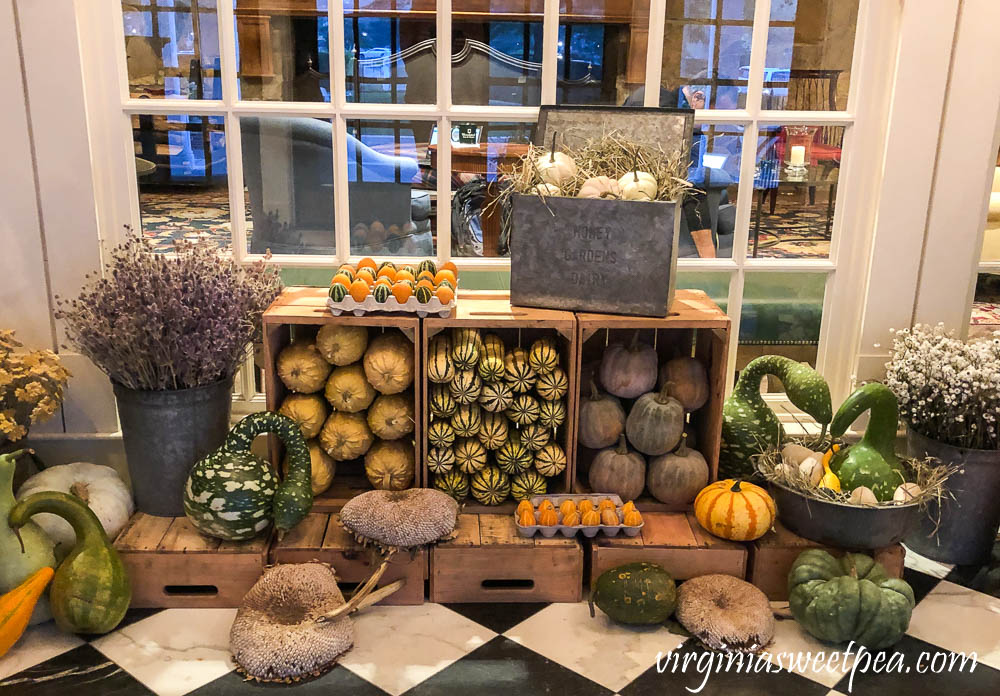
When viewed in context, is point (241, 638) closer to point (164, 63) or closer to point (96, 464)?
point (96, 464)

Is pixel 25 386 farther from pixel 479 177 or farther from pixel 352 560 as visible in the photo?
pixel 479 177

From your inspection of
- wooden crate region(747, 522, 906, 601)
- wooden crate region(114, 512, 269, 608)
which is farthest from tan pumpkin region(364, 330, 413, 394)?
wooden crate region(747, 522, 906, 601)

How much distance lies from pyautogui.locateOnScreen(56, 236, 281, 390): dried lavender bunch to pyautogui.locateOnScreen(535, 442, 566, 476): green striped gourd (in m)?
0.80

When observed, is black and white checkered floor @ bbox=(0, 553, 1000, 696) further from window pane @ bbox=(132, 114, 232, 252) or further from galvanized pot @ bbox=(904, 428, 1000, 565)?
window pane @ bbox=(132, 114, 232, 252)

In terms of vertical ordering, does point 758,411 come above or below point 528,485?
above

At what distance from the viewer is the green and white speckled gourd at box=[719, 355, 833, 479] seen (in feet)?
7.86

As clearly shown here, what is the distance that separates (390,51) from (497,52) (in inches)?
11.4

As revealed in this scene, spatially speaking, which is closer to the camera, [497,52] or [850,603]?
[850,603]

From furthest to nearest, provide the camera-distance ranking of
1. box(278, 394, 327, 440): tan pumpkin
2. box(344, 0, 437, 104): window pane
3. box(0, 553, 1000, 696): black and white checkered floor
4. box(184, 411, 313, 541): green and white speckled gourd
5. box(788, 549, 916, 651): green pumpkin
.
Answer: box(344, 0, 437, 104): window pane < box(278, 394, 327, 440): tan pumpkin < box(184, 411, 313, 541): green and white speckled gourd < box(788, 549, 916, 651): green pumpkin < box(0, 553, 1000, 696): black and white checkered floor

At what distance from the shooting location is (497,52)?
2.46 metres

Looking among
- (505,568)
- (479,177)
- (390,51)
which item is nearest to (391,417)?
(505,568)

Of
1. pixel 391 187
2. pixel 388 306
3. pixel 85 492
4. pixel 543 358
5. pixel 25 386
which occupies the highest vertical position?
pixel 391 187

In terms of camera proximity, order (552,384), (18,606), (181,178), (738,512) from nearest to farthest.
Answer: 1. (18,606)
2. (738,512)
3. (552,384)
4. (181,178)

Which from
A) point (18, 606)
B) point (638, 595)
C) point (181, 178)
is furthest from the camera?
point (181, 178)
